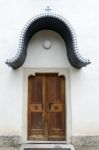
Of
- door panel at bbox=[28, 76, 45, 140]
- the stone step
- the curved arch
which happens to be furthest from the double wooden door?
the curved arch

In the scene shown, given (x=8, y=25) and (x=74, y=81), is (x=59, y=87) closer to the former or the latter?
(x=74, y=81)

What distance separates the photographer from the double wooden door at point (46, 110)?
10.1 meters

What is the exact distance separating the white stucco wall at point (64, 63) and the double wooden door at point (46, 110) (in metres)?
0.43

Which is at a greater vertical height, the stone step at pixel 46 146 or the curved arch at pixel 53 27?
the curved arch at pixel 53 27

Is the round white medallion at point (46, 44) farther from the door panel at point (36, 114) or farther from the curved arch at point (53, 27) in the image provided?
the door panel at point (36, 114)

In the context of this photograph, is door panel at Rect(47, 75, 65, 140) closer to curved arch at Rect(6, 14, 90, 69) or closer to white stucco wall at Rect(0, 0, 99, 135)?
white stucco wall at Rect(0, 0, 99, 135)

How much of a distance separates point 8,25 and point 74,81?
9.45 ft

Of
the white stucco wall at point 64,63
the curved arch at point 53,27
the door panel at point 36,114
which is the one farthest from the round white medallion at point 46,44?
the door panel at point 36,114

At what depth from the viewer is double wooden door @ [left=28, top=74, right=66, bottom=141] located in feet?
33.1

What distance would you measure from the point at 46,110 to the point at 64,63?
5.52 ft

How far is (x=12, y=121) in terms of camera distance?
979cm

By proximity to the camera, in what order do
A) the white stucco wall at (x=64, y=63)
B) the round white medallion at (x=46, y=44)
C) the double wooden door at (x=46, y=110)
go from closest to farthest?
1. the white stucco wall at (x=64, y=63)
2. the double wooden door at (x=46, y=110)
3. the round white medallion at (x=46, y=44)

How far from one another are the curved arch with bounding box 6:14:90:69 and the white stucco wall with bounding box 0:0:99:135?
0.40 metres

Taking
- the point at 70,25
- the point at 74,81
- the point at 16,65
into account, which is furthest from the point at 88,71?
the point at 16,65
